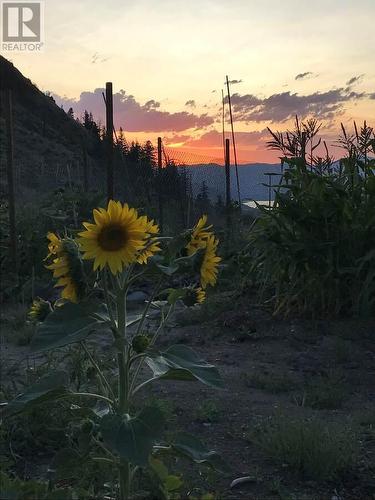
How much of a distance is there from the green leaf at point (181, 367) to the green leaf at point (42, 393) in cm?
28

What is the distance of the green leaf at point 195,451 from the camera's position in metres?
1.98

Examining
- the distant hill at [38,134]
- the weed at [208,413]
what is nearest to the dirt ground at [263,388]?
the weed at [208,413]

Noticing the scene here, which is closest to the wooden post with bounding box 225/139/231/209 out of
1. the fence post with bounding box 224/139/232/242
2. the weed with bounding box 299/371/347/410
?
the fence post with bounding box 224/139/232/242

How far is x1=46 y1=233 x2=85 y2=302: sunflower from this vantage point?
1914 millimetres

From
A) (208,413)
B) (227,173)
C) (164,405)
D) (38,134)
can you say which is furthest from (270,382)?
(38,134)

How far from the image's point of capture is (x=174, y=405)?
358 centimetres

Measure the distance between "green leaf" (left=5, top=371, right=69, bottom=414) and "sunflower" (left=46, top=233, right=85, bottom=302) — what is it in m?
0.25

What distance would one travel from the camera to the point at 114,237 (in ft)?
6.01

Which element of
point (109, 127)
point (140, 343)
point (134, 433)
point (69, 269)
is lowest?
point (134, 433)

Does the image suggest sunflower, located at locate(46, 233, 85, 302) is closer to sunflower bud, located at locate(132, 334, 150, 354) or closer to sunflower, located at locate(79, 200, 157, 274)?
sunflower, located at locate(79, 200, 157, 274)

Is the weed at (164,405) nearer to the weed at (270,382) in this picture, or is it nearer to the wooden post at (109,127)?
the weed at (270,382)

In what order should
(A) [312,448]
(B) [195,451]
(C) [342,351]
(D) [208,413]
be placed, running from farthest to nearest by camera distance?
1. (C) [342,351]
2. (D) [208,413]
3. (A) [312,448]
4. (B) [195,451]

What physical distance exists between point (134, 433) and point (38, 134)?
3913cm

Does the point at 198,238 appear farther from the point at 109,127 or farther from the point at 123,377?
the point at 109,127
